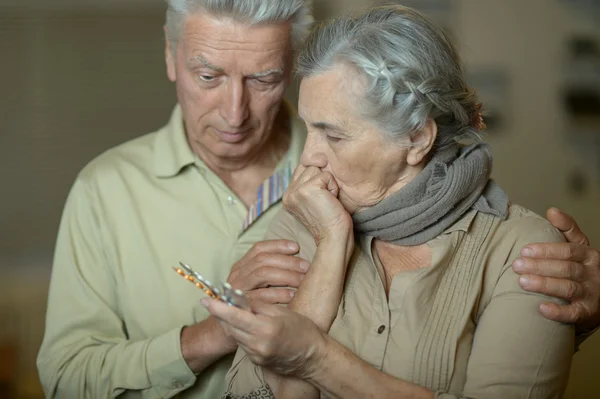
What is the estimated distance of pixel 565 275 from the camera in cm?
184

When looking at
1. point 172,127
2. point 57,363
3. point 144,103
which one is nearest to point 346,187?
point 172,127

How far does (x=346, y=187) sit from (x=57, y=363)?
0.95 metres

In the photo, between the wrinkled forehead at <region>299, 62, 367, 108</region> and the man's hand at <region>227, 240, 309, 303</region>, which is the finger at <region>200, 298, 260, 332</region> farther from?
the wrinkled forehead at <region>299, 62, 367, 108</region>

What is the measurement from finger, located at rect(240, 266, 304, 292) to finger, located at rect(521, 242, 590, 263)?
50cm

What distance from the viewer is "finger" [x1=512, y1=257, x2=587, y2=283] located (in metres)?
1.80

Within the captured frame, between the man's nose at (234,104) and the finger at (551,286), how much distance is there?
0.83 meters

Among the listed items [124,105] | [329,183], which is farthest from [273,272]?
[124,105]

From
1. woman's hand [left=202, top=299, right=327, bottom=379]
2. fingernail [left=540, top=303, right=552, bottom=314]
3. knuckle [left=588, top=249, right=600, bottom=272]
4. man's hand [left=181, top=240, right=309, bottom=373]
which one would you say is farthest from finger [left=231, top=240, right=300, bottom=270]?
knuckle [left=588, top=249, right=600, bottom=272]

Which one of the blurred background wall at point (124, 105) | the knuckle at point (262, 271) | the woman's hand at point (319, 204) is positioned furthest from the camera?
the blurred background wall at point (124, 105)

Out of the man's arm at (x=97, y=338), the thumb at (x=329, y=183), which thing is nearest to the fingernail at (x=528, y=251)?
the thumb at (x=329, y=183)

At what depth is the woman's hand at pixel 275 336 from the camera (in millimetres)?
1557

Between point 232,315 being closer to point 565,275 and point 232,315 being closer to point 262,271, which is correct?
point 262,271

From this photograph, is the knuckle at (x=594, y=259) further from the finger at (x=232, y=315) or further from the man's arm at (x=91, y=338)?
the man's arm at (x=91, y=338)

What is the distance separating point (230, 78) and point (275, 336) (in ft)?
2.73
